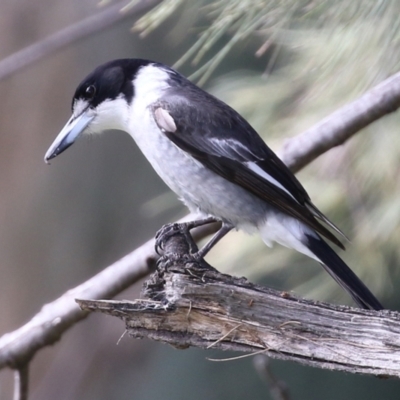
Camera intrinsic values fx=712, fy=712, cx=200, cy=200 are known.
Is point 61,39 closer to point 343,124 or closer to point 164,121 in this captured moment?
point 164,121

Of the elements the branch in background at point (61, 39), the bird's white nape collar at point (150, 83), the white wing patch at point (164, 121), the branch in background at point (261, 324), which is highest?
the branch in background at point (61, 39)

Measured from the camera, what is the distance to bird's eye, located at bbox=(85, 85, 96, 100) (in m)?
1.43

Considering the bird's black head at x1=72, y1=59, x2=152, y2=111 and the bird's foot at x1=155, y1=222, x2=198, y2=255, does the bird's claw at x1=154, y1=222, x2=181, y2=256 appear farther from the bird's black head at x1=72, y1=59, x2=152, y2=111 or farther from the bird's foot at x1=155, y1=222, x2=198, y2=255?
the bird's black head at x1=72, y1=59, x2=152, y2=111

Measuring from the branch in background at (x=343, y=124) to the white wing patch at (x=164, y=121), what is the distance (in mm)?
218

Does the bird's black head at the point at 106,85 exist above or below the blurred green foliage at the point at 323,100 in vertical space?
above

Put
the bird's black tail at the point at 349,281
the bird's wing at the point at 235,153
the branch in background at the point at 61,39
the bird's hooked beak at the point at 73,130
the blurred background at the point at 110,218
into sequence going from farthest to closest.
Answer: the branch in background at the point at 61,39 < the blurred background at the point at 110,218 < the bird's hooked beak at the point at 73,130 < the bird's wing at the point at 235,153 < the bird's black tail at the point at 349,281

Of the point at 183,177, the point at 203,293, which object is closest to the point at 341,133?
the point at 183,177

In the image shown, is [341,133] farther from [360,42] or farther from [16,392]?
[16,392]

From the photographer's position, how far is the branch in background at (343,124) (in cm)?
125

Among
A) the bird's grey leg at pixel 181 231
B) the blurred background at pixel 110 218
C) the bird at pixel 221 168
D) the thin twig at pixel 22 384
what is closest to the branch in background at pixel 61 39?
the blurred background at pixel 110 218

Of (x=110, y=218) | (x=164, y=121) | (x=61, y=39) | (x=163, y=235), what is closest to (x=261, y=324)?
(x=163, y=235)

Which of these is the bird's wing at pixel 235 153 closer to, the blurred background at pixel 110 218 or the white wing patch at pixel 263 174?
the white wing patch at pixel 263 174

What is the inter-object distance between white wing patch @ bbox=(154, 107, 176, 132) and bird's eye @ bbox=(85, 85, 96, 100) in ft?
0.54

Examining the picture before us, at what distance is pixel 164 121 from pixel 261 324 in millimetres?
494
